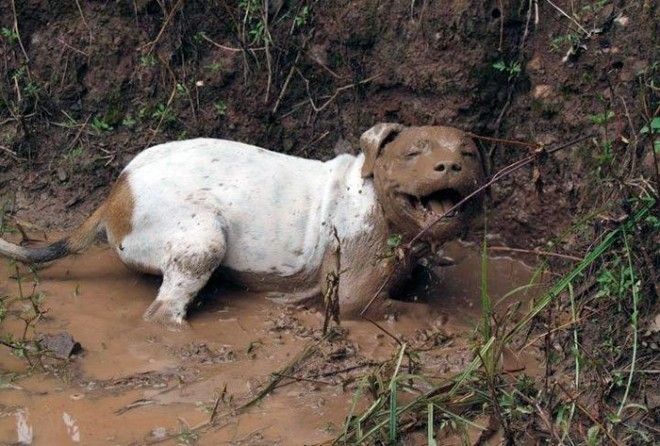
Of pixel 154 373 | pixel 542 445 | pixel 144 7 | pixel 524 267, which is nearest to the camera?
pixel 542 445

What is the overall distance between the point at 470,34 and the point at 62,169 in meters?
2.58

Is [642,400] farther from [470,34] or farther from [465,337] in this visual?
[470,34]

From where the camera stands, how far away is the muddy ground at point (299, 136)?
4.79 metres

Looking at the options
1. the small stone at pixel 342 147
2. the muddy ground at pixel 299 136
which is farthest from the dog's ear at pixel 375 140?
the small stone at pixel 342 147

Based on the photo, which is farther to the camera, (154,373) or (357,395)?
(154,373)

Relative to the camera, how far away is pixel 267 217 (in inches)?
233

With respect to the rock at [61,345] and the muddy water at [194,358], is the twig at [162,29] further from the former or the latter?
the rock at [61,345]

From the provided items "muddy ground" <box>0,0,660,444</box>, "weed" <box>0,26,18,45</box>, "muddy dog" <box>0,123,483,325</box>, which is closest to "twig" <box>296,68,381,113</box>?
"muddy ground" <box>0,0,660,444</box>

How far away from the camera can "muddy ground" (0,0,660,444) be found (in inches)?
188

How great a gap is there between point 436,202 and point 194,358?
141 cm

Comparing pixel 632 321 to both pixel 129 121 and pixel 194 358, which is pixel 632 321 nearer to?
pixel 194 358

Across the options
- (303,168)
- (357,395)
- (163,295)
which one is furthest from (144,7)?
(357,395)

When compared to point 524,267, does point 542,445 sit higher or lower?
higher

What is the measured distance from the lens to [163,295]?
5645 mm
